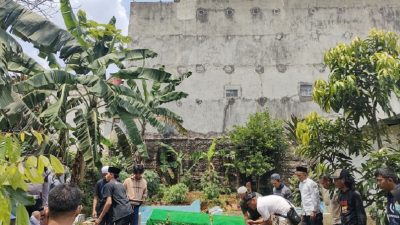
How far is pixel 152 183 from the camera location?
548 inches

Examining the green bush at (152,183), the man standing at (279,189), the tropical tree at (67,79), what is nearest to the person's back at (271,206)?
the man standing at (279,189)

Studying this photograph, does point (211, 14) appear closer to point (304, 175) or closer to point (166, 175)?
point (166, 175)

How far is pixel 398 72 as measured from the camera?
17.2ft

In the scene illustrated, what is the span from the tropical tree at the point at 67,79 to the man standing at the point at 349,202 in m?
5.47

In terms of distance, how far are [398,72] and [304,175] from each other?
93.3 inches

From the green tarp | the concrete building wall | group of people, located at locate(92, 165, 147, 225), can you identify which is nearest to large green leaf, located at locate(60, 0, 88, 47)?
group of people, located at locate(92, 165, 147, 225)

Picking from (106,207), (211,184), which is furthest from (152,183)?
(106,207)

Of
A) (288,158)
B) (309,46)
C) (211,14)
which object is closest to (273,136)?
(288,158)

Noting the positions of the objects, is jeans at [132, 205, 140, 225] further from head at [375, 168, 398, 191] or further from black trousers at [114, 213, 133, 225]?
head at [375, 168, 398, 191]

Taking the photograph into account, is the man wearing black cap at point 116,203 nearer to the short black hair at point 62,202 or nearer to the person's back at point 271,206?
the person's back at point 271,206

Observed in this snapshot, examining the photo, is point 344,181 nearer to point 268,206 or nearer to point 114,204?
point 268,206

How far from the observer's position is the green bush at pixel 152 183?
45.3 feet

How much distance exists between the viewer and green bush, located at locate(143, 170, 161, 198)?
13.8 metres

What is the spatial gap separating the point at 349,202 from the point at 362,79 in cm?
185
